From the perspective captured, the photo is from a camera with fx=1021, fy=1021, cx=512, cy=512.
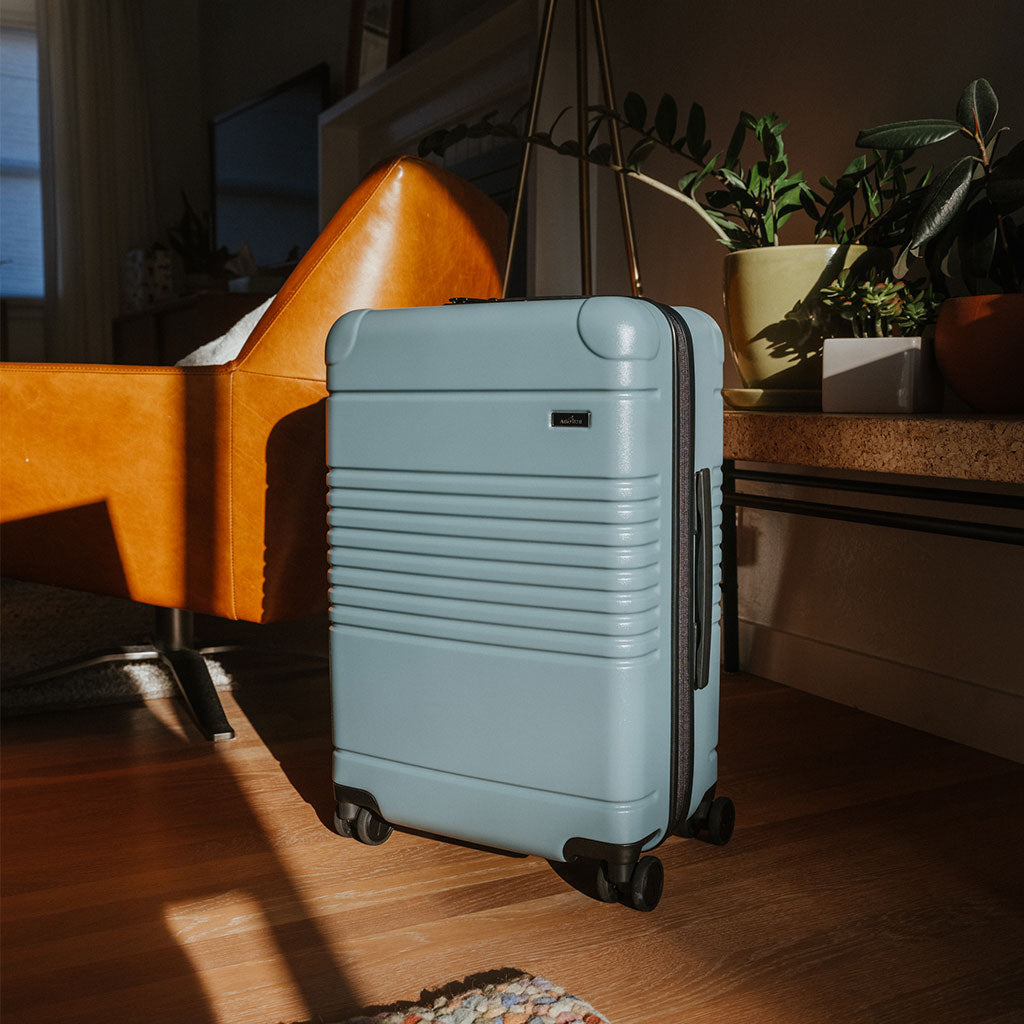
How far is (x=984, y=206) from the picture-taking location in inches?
42.5

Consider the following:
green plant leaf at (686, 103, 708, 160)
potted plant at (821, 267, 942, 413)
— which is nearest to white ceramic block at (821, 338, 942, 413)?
potted plant at (821, 267, 942, 413)

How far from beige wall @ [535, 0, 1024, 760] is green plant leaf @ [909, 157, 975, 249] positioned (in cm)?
38

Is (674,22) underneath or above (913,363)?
above

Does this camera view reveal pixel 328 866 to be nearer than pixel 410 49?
Yes

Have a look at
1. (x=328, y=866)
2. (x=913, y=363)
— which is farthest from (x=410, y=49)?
(x=328, y=866)

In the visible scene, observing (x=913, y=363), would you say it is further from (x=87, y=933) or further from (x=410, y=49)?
(x=410, y=49)

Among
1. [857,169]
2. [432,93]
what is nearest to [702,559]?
[857,169]

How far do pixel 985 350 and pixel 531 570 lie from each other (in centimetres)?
52

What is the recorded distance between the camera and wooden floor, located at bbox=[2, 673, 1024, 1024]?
834 mm

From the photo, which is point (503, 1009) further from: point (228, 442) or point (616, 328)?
point (228, 442)

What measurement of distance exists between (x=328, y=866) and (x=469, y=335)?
0.57 metres

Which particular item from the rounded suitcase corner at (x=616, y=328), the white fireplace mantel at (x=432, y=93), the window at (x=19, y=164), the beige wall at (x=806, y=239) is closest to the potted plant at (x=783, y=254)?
the beige wall at (x=806, y=239)

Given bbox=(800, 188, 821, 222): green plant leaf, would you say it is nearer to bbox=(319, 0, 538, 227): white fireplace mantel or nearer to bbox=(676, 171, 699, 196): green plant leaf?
bbox=(676, 171, 699, 196): green plant leaf

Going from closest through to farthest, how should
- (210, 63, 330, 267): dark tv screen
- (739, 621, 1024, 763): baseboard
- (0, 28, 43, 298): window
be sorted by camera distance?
(739, 621, 1024, 763): baseboard < (210, 63, 330, 267): dark tv screen < (0, 28, 43, 298): window
